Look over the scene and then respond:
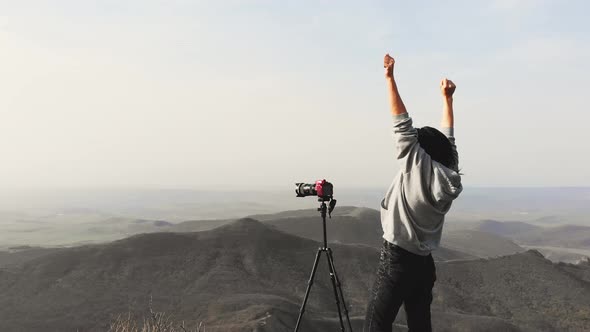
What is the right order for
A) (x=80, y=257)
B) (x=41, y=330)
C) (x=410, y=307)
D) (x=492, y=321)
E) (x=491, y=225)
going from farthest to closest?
(x=491, y=225)
(x=80, y=257)
(x=492, y=321)
(x=41, y=330)
(x=410, y=307)

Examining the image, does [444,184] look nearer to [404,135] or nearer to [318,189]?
[404,135]

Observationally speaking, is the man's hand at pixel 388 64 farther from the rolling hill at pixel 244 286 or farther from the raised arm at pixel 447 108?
the rolling hill at pixel 244 286

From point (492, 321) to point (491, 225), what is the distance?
125421 mm

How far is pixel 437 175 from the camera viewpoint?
124 inches

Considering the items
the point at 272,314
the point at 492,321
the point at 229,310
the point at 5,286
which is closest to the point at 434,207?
the point at 272,314

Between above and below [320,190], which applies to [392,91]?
above

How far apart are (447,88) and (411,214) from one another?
43.2 inches

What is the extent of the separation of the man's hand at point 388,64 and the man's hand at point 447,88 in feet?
1.99

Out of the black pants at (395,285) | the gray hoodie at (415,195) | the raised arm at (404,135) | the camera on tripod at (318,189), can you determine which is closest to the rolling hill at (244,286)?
the camera on tripod at (318,189)

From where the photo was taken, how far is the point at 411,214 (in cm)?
333

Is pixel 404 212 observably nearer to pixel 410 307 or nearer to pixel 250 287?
pixel 410 307

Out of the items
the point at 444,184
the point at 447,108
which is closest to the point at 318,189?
the point at 447,108

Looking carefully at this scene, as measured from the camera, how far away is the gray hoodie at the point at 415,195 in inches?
125

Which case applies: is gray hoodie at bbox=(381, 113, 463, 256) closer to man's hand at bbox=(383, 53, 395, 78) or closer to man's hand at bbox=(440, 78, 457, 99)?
→ man's hand at bbox=(383, 53, 395, 78)
